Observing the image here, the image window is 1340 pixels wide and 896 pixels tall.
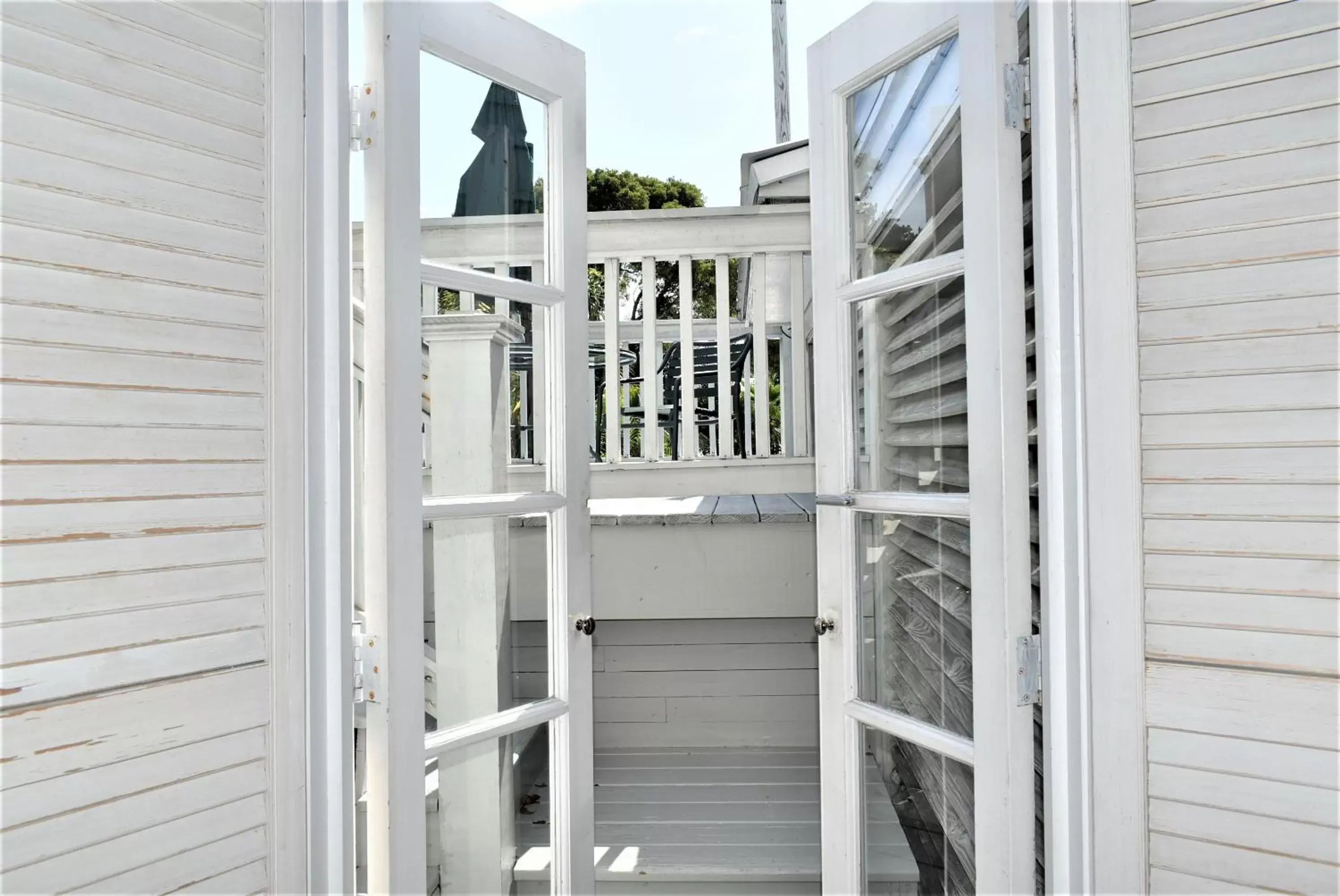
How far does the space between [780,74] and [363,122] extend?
6.27 metres

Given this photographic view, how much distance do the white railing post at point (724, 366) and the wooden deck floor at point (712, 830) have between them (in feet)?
4.03

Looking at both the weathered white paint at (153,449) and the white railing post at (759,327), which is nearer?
the weathered white paint at (153,449)

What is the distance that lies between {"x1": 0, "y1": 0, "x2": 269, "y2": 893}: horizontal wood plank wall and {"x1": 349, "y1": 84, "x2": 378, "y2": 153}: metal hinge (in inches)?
6.5

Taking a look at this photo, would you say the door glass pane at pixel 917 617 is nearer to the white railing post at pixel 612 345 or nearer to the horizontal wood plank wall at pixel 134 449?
the horizontal wood plank wall at pixel 134 449

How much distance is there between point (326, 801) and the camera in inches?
48.1

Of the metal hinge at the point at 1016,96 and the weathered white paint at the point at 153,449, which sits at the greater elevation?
the metal hinge at the point at 1016,96

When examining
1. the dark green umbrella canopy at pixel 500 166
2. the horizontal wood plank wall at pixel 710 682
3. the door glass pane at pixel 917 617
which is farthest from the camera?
the horizontal wood plank wall at pixel 710 682

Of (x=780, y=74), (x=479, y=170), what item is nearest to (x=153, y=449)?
(x=479, y=170)

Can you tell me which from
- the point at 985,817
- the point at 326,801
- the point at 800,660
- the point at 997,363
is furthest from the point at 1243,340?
the point at 800,660

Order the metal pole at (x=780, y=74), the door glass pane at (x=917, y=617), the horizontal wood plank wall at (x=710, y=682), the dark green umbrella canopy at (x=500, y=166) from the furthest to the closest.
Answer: the metal pole at (x=780, y=74), the horizontal wood plank wall at (x=710, y=682), the dark green umbrella canopy at (x=500, y=166), the door glass pane at (x=917, y=617)

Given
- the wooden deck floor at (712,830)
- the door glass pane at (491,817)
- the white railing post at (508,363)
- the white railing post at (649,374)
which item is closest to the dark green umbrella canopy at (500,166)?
the white railing post at (508,363)

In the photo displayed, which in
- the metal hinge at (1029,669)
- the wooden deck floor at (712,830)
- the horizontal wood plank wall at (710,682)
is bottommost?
the wooden deck floor at (712,830)

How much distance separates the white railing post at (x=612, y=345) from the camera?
10.5 feet

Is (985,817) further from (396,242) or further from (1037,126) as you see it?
(396,242)
